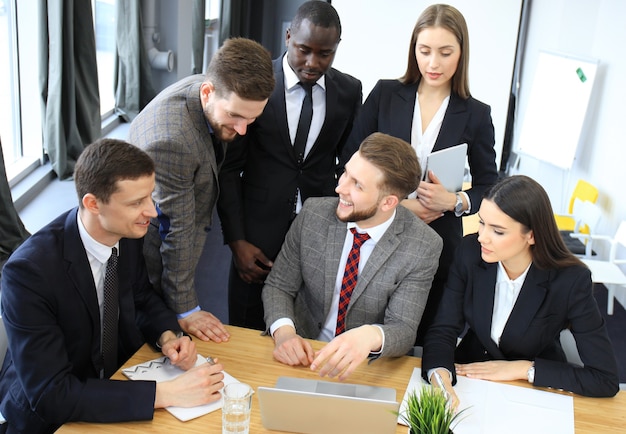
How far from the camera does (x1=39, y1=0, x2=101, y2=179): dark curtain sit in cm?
405

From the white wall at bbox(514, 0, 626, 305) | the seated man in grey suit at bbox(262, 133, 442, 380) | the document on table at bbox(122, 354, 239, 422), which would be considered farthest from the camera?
the white wall at bbox(514, 0, 626, 305)

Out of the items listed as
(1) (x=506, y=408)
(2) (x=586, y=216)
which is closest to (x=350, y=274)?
(1) (x=506, y=408)

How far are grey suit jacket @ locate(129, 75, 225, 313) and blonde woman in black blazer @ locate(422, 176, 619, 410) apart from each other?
90 cm

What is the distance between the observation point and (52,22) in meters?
4.03

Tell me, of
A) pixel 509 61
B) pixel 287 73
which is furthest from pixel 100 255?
pixel 509 61

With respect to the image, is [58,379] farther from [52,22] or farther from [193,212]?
[52,22]

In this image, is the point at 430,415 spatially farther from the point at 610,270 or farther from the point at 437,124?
the point at 610,270

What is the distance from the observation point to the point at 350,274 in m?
2.58

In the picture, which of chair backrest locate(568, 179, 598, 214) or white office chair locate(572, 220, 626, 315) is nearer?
white office chair locate(572, 220, 626, 315)

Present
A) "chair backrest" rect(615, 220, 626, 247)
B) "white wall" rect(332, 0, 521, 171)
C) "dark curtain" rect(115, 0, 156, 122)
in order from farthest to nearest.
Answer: "white wall" rect(332, 0, 521, 171)
"dark curtain" rect(115, 0, 156, 122)
"chair backrest" rect(615, 220, 626, 247)

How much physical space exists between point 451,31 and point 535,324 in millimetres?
1121

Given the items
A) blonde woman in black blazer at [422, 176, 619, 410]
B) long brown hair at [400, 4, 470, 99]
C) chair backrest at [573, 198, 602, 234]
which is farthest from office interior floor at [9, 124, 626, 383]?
blonde woman in black blazer at [422, 176, 619, 410]

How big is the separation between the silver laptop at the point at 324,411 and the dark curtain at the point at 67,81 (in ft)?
9.24

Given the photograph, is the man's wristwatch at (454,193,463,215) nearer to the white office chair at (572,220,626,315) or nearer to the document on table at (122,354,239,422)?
the document on table at (122,354,239,422)
